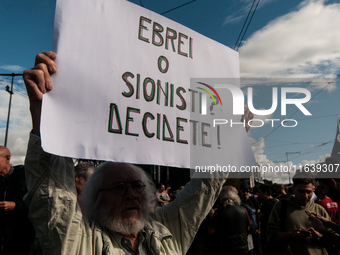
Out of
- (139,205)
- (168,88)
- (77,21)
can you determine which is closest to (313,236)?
(139,205)

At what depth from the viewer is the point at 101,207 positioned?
4.88 ft

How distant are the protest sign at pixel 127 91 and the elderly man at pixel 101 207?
0.09 m

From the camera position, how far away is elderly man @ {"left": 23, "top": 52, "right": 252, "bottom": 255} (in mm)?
1143

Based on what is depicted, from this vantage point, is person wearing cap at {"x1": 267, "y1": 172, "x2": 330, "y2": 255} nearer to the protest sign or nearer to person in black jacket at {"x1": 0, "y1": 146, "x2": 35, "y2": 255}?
the protest sign

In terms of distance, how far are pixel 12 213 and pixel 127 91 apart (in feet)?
5.99

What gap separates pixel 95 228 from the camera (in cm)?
135

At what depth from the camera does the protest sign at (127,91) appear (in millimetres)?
1249

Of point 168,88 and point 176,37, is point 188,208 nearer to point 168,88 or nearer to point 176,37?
point 168,88

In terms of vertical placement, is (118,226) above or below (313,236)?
above

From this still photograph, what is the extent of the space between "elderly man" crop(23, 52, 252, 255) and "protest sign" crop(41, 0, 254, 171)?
9cm

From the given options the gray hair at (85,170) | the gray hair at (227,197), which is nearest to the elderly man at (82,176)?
the gray hair at (85,170)

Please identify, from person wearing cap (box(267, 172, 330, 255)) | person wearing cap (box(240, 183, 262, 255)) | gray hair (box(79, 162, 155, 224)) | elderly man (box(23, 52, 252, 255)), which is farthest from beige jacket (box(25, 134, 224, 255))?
person wearing cap (box(240, 183, 262, 255))

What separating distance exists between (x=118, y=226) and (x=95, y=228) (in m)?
0.12

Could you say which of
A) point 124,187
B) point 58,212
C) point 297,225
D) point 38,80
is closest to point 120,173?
point 124,187
